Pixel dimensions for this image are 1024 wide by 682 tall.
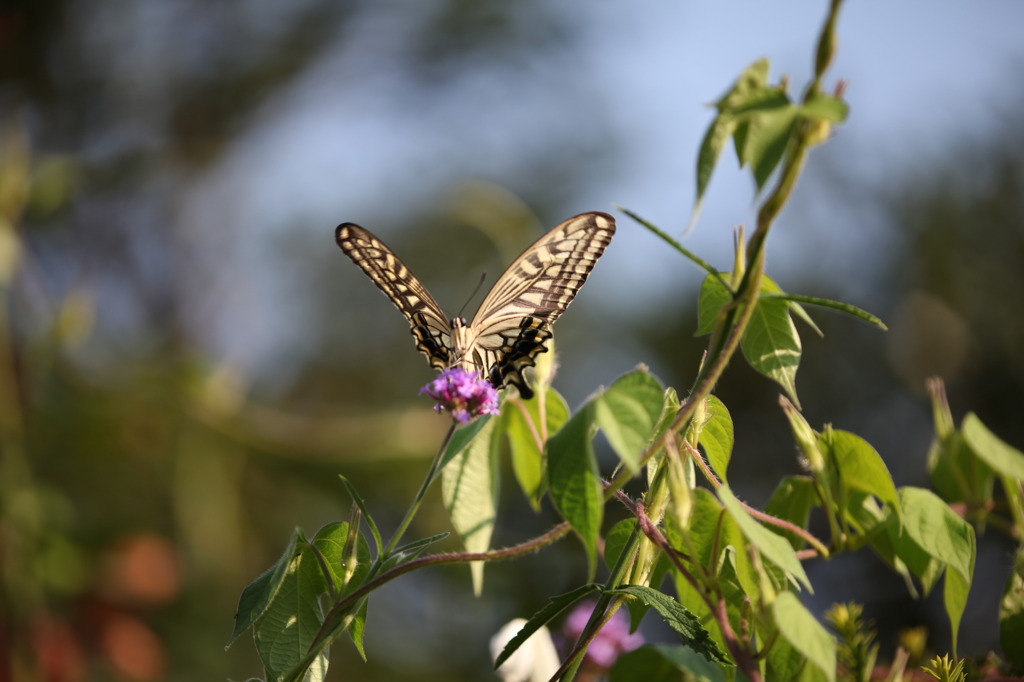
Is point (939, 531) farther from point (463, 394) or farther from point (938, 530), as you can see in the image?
point (463, 394)

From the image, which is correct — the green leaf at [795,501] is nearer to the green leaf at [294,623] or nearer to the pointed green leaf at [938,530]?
the pointed green leaf at [938,530]

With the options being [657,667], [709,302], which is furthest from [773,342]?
[657,667]

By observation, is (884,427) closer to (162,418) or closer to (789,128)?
(162,418)

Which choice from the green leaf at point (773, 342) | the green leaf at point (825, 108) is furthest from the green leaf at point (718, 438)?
the green leaf at point (825, 108)

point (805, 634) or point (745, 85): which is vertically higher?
point (745, 85)

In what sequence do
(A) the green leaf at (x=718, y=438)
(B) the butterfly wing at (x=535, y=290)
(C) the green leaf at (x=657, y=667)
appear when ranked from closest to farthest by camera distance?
(C) the green leaf at (x=657, y=667)
(A) the green leaf at (x=718, y=438)
(B) the butterfly wing at (x=535, y=290)

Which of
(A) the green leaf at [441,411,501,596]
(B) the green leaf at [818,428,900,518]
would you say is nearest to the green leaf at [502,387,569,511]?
(A) the green leaf at [441,411,501,596]

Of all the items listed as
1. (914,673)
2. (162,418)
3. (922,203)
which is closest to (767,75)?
(914,673)
